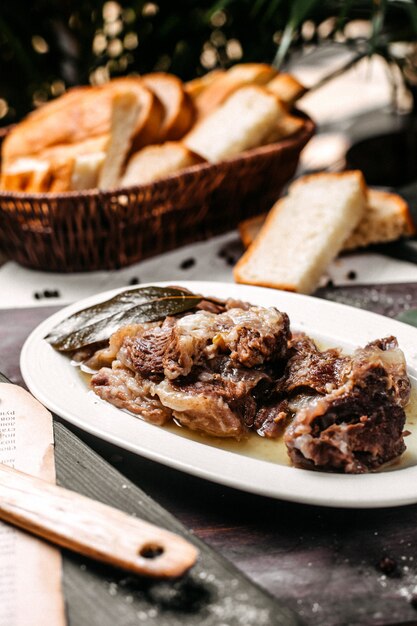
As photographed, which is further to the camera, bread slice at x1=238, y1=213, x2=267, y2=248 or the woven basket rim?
bread slice at x1=238, y1=213, x2=267, y2=248

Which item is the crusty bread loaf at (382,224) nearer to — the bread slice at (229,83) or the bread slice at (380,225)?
the bread slice at (380,225)

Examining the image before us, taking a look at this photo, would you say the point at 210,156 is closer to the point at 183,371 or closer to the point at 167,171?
the point at 167,171

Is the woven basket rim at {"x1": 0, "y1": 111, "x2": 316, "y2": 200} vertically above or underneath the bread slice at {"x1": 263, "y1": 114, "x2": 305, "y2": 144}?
above

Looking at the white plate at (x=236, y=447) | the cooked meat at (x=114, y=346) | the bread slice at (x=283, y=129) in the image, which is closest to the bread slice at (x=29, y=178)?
the white plate at (x=236, y=447)

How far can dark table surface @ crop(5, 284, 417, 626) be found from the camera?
1678 mm

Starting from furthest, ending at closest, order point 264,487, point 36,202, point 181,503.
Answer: point 36,202
point 181,503
point 264,487

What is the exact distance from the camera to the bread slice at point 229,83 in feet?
14.0

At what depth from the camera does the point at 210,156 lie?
12.6 feet

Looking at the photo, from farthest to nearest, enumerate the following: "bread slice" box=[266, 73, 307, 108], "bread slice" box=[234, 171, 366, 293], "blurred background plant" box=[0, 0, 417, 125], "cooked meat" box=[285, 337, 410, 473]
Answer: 1. "blurred background plant" box=[0, 0, 417, 125]
2. "bread slice" box=[266, 73, 307, 108]
3. "bread slice" box=[234, 171, 366, 293]
4. "cooked meat" box=[285, 337, 410, 473]

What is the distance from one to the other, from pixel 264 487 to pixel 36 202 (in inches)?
80.5

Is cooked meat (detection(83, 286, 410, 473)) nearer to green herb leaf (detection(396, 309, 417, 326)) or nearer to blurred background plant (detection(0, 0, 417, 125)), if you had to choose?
green herb leaf (detection(396, 309, 417, 326))

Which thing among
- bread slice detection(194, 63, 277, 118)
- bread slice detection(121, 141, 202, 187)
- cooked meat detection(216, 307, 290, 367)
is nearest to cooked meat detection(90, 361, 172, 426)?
cooked meat detection(216, 307, 290, 367)

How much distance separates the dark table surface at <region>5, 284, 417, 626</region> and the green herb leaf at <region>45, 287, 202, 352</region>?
407mm

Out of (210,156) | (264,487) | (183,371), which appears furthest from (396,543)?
(210,156)
